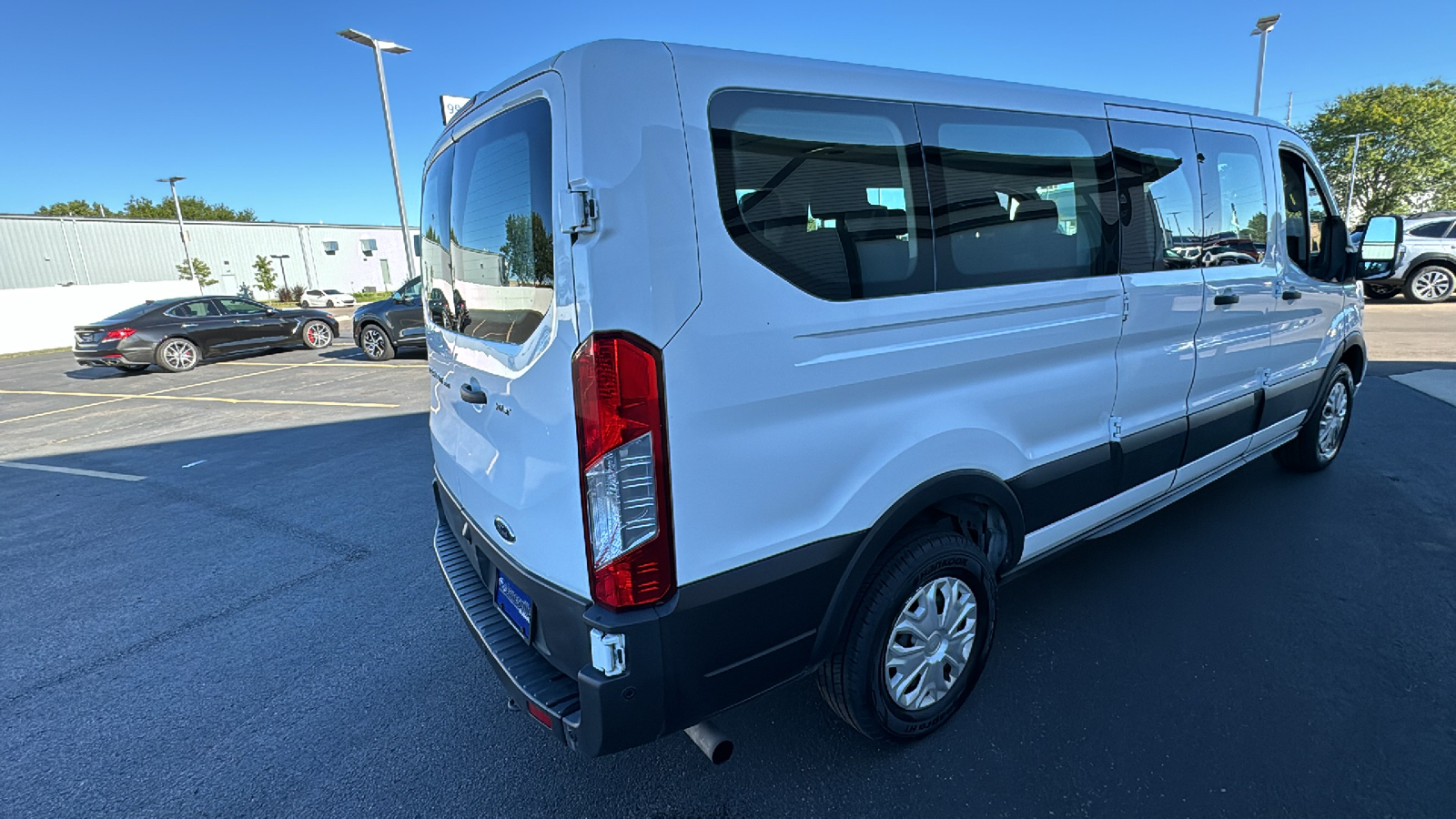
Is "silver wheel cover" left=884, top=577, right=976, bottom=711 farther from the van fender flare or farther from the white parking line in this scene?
the white parking line

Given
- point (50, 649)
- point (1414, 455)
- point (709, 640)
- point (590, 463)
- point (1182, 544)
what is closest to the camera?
point (590, 463)

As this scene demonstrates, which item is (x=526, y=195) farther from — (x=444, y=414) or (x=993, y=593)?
(x=993, y=593)

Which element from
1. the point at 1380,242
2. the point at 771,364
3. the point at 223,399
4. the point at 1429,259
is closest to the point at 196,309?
the point at 223,399

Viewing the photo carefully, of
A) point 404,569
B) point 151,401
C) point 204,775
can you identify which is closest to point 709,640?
point 204,775

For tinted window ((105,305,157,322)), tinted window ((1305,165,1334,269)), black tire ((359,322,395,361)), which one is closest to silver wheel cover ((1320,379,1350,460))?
tinted window ((1305,165,1334,269))

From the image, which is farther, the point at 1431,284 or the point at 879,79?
the point at 1431,284

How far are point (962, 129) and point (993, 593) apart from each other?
1618 mm

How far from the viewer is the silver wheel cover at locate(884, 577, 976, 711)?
2217mm

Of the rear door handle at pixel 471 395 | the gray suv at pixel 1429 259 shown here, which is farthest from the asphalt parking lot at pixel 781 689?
the gray suv at pixel 1429 259

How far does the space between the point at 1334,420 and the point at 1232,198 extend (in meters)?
2.44

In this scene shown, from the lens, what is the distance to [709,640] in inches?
69.4

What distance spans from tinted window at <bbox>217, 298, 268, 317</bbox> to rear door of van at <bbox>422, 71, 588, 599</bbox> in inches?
594

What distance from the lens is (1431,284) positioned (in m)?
14.7

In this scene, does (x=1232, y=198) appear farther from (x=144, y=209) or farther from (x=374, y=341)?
(x=144, y=209)
